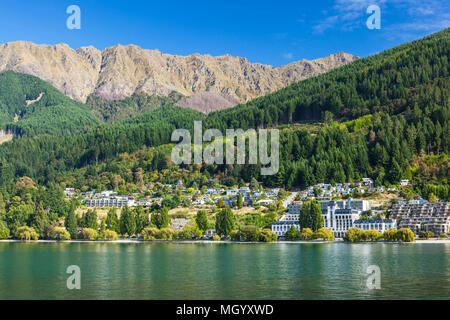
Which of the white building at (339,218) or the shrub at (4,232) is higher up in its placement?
the white building at (339,218)

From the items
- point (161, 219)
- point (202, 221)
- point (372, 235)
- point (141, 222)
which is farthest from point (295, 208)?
point (141, 222)

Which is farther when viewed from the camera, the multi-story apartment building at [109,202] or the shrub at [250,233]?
the multi-story apartment building at [109,202]

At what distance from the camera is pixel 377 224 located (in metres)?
109

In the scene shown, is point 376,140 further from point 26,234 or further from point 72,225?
point 26,234

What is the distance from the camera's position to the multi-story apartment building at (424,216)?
105 meters

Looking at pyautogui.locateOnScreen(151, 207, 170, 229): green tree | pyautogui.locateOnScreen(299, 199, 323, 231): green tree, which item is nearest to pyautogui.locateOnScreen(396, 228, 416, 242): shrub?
pyautogui.locateOnScreen(299, 199, 323, 231): green tree

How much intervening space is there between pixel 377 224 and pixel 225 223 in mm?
32632

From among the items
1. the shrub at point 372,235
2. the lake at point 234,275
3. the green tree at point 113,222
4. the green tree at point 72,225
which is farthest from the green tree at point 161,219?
the shrub at point 372,235

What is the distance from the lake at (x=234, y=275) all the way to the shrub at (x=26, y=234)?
4761cm

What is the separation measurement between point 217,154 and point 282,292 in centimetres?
12724

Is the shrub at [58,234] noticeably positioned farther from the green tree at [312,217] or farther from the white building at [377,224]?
the white building at [377,224]
